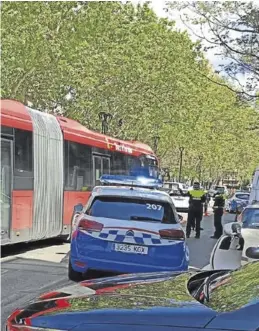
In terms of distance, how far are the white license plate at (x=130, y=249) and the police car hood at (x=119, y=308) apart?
5.51 meters

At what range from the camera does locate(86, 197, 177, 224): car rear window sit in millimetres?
10133

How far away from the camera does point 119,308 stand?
3.55 meters

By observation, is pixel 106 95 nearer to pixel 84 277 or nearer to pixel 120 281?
pixel 84 277

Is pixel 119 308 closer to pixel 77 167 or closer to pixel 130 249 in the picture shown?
pixel 130 249

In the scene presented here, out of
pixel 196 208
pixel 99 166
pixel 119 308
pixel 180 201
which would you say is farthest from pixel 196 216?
pixel 119 308

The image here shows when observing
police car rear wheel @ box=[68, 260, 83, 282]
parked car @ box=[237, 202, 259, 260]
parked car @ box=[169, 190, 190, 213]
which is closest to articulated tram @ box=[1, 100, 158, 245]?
police car rear wheel @ box=[68, 260, 83, 282]

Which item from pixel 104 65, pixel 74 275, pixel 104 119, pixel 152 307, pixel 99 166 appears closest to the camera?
pixel 152 307

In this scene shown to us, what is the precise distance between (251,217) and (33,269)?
179 inches

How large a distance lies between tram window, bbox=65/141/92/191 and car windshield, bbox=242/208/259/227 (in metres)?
4.72

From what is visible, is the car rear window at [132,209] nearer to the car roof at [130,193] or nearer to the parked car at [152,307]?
the car roof at [130,193]

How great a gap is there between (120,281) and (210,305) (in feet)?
3.60

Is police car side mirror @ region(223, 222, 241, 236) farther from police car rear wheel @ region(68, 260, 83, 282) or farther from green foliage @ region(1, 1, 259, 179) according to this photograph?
green foliage @ region(1, 1, 259, 179)

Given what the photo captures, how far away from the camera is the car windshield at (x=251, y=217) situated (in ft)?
43.0

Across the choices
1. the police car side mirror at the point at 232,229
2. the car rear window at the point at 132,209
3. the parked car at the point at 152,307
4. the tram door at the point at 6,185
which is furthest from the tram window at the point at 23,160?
the parked car at the point at 152,307
